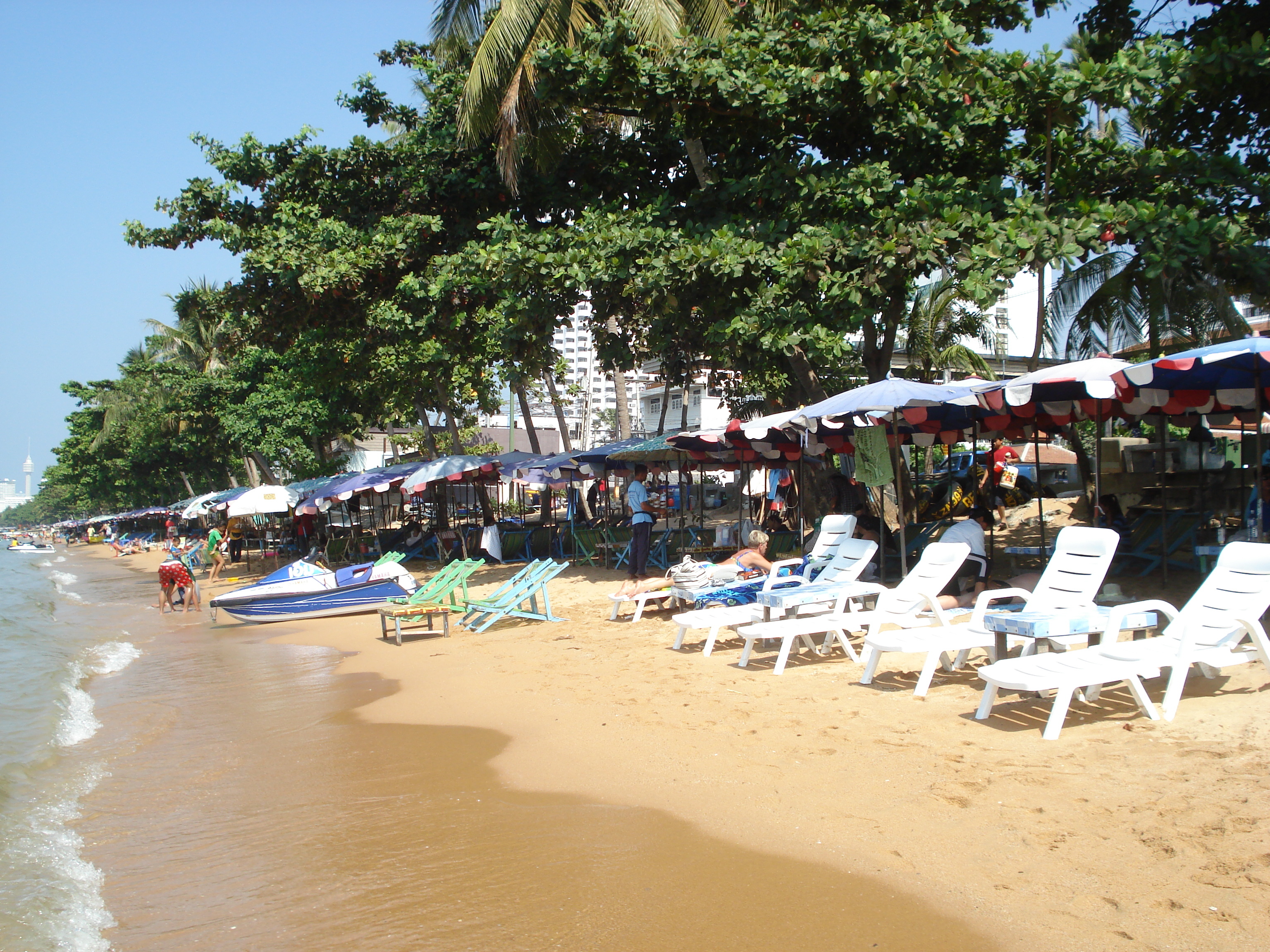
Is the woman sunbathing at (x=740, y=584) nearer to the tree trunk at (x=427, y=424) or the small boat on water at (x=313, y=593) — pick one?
the small boat on water at (x=313, y=593)

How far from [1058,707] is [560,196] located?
13036 mm

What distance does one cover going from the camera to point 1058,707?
5285mm

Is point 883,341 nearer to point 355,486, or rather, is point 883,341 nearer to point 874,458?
point 874,458

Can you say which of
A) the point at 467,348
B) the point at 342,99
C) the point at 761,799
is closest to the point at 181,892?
the point at 761,799

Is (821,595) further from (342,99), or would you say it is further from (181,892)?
(342,99)

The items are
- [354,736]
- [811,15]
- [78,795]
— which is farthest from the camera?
[811,15]

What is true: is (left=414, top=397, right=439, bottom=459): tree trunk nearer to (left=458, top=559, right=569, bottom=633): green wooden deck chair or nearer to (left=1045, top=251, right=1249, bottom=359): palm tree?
(left=458, top=559, right=569, bottom=633): green wooden deck chair

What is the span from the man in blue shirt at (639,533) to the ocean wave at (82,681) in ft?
23.6

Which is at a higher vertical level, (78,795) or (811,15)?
(811,15)

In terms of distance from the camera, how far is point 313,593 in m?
14.6

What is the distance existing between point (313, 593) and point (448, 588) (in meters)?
3.26

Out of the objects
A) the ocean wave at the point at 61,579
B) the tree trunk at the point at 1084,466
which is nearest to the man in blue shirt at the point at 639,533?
the tree trunk at the point at 1084,466

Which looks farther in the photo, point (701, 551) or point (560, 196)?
point (560, 196)

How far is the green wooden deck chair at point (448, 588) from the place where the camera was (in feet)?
40.9
